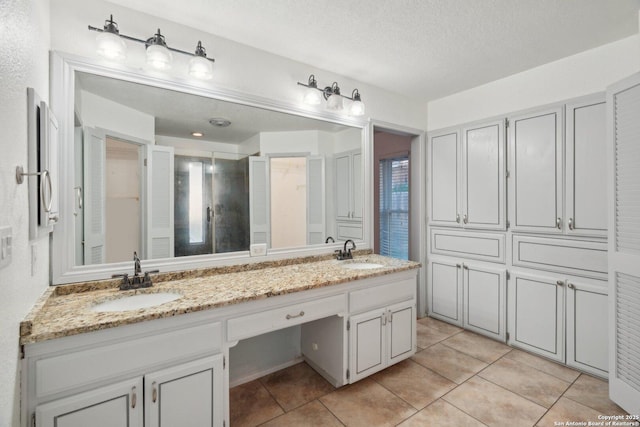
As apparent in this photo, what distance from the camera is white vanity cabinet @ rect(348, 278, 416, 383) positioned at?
2.02m

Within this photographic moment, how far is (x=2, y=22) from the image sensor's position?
0.81m

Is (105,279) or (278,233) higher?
(278,233)

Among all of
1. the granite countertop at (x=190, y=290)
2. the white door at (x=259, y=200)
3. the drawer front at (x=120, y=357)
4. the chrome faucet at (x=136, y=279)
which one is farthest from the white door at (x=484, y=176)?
the chrome faucet at (x=136, y=279)

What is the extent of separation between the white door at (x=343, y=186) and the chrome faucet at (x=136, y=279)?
5.03ft

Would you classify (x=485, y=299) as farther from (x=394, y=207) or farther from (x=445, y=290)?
(x=394, y=207)

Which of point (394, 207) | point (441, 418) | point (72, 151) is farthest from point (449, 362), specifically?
point (72, 151)

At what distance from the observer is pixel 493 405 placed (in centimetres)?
188

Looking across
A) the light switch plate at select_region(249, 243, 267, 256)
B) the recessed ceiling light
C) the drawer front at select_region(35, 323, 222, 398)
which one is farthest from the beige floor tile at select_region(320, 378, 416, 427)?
the recessed ceiling light

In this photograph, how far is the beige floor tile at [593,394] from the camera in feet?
6.00

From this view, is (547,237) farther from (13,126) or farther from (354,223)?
(13,126)

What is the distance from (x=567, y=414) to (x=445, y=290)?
4.71 ft

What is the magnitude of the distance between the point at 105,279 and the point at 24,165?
81cm

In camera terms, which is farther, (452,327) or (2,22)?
(452,327)

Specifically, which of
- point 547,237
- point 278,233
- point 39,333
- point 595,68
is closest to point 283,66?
point 278,233
